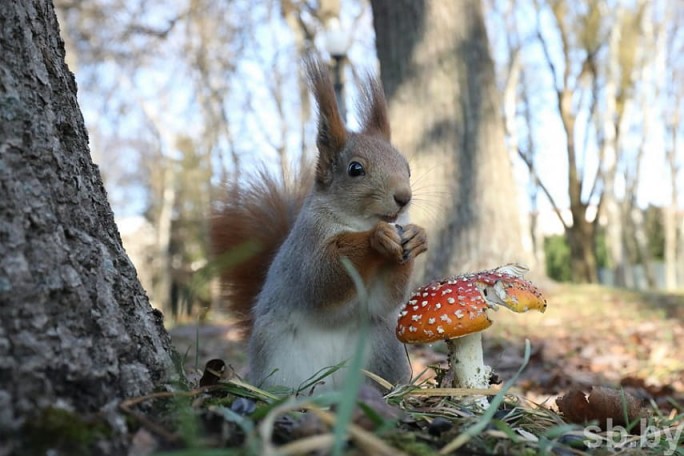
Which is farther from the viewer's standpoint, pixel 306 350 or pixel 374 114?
pixel 374 114

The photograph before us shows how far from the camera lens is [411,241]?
55.6 inches

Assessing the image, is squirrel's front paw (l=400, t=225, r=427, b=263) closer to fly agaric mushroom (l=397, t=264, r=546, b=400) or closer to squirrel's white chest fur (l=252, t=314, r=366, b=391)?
fly agaric mushroom (l=397, t=264, r=546, b=400)

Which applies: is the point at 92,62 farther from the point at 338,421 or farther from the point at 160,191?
the point at 338,421

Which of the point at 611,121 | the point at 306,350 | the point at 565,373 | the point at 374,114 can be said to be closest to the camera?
the point at 306,350

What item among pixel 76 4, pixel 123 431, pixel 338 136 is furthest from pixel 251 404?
pixel 76 4

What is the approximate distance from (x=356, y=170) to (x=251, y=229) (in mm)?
643

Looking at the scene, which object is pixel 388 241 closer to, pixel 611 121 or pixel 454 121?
pixel 454 121

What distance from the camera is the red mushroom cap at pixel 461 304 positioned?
48.6 inches

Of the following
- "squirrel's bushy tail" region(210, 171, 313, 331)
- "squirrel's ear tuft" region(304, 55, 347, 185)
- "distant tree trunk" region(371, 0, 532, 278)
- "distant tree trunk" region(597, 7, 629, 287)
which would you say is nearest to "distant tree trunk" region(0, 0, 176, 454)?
"squirrel's ear tuft" region(304, 55, 347, 185)

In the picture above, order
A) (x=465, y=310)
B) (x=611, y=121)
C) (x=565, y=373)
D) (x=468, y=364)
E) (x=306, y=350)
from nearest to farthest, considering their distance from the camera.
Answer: (x=465, y=310), (x=468, y=364), (x=306, y=350), (x=565, y=373), (x=611, y=121)

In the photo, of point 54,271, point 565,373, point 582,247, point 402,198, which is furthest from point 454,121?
point 582,247

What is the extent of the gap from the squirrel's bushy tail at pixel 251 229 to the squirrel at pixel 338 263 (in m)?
0.36

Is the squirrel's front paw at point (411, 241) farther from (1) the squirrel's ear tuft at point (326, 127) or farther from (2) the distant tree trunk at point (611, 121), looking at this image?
(2) the distant tree trunk at point (611, 121)

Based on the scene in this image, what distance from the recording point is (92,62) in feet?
40.9
